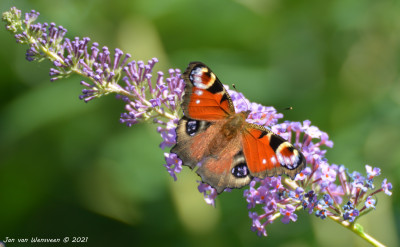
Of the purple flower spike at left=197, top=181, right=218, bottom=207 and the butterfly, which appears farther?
the purple flower spike at left=197, top=181, right=218, bottom=207

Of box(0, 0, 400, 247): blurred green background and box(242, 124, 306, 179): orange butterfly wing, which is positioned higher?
box(0, 0, 400, 247): blurred green background

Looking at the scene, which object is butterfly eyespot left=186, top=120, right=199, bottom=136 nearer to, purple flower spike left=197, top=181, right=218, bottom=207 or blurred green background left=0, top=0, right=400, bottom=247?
purple flower spike left=197, top=181, right=218, bottom=207

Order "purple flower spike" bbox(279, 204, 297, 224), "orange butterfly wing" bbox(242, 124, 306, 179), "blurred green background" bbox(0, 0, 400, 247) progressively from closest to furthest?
"orange butterfly wing" bbox(242, 124, 306, 179) < "purple flower spike" bbox(279, 204, 297, 224) < "blurred green background" bbox(0, 0, 400, 247)

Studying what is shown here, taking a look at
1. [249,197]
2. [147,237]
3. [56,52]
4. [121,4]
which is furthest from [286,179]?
[121,4]

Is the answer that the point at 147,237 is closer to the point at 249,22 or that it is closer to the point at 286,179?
the point at 286,179

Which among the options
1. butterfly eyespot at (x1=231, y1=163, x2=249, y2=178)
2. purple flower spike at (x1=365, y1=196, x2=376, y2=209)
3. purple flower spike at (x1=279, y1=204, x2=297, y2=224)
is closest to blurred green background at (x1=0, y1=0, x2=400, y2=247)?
purple flower spike at (x1=365, y1=196, x2=376, y2=209)

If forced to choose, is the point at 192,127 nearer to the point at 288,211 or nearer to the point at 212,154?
the point at 212,154

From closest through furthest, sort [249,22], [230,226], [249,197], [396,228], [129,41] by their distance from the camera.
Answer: [249,197]
[396,228]
[230,226]
[129,41]
[249,22]

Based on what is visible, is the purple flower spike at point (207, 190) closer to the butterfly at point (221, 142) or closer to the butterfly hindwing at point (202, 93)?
the butterfly at point (221, 142)
